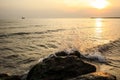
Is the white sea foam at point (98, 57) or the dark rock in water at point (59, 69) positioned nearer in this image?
the dark rock in water at point (59, 69)

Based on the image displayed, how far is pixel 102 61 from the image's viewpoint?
13633 millimetres

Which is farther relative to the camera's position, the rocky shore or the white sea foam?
the white sea foam

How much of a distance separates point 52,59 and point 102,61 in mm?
5801

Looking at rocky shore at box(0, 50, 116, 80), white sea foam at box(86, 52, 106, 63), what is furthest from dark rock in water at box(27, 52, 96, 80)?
white sea foam at box(86, 52, 106, 63)

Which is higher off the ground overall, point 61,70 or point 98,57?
point 61,70

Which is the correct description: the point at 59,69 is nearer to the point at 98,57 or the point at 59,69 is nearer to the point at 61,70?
the point at 61,70

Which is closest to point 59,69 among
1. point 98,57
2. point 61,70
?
point 61,70

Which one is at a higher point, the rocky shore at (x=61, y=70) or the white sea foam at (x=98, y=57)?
the rocky shore at (x=61, y=70)

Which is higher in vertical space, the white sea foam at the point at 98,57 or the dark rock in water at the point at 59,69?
the dark rock in water at the point at 59,69

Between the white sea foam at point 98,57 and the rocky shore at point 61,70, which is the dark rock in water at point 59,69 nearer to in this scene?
the rocky shore at point 61,70

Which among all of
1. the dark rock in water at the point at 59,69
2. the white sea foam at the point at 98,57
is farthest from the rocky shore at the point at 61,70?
the white sea foam at the point at 98,57

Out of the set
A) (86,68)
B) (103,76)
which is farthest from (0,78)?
(103,76)

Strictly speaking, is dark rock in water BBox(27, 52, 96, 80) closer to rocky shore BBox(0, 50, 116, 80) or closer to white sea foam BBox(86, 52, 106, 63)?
rocky shore BBox(0, 50, 116, 80)

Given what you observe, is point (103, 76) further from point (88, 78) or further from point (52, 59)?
point (52, 59)
